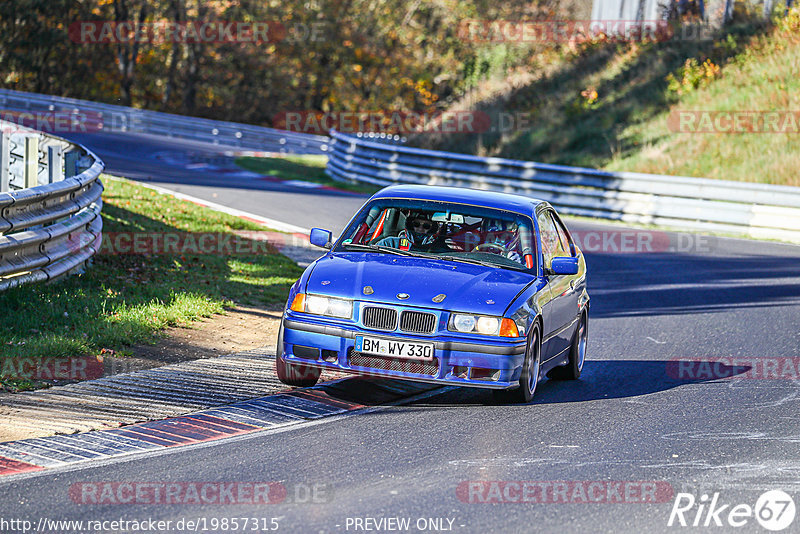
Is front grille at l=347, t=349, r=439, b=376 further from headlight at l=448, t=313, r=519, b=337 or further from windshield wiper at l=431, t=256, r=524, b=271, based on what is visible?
windshield wiper at l=431, t=256, r=524, b=271

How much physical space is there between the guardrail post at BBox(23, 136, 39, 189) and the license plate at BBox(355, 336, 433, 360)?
7399 mm

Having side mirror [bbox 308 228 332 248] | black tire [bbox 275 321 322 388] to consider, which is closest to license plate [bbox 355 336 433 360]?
black tire [bbox 275 321 322 388]

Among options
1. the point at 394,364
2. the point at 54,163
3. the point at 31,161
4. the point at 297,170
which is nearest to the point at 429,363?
the point at 394,364

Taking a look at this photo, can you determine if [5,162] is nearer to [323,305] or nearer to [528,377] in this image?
[323,305]

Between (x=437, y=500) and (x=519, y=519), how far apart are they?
476 mm

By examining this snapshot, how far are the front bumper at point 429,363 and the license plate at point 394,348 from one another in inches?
1.3

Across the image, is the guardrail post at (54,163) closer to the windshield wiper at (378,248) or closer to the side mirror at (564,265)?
the windshield wiper at (378,248)

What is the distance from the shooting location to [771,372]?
10.2 meters

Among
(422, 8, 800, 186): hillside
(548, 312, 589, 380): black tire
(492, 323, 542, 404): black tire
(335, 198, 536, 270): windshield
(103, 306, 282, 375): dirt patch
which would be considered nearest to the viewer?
(492, 323, 542, 404): black tire

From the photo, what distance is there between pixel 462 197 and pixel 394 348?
6.50 ft

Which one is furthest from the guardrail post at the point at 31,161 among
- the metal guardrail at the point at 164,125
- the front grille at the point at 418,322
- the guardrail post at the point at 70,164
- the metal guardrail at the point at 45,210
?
the metal guardrail at the point at 164,125

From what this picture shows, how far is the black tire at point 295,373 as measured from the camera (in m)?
8.38

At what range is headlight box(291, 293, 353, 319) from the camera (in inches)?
316

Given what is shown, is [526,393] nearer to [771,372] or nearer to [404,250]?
[404,250]
